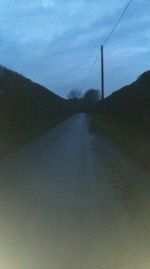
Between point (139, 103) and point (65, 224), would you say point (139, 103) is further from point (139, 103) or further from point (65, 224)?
point (65, 224)

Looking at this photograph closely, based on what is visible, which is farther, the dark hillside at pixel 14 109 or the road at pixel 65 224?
the dark hillside at pixel 14 109

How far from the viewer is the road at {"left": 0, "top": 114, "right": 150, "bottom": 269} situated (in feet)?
19.3

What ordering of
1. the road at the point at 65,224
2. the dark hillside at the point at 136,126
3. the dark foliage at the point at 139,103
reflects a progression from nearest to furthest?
the road at the point at 65,224, the dark hillside at the point at 136,126, the dark foliage at the point at 139,103

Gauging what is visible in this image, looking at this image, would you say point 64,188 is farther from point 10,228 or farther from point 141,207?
point 10,228

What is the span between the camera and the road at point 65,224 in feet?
19.3

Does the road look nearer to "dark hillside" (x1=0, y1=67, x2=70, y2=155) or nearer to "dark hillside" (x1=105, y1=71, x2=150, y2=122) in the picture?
"dark hillside" (x1=0, y1=67, x2=70, y2=155)

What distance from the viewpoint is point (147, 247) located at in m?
6.37

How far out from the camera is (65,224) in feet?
24.2

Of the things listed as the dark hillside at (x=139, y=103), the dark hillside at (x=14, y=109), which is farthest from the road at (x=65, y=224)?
the dark hillside at (x=139, y=103)

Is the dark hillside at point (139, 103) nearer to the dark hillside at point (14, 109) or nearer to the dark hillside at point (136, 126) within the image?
the dark hillside at point (136, 126)

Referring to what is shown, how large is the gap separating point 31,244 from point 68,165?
8.18 m

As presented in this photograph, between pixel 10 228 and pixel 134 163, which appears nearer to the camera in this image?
pixel 10 228

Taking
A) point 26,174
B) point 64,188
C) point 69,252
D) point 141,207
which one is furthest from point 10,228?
point 26,174

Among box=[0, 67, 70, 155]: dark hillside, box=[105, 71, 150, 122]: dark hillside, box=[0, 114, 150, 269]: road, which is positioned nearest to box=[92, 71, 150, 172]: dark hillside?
box=[105, 71, 150, 122]: dark hillside
